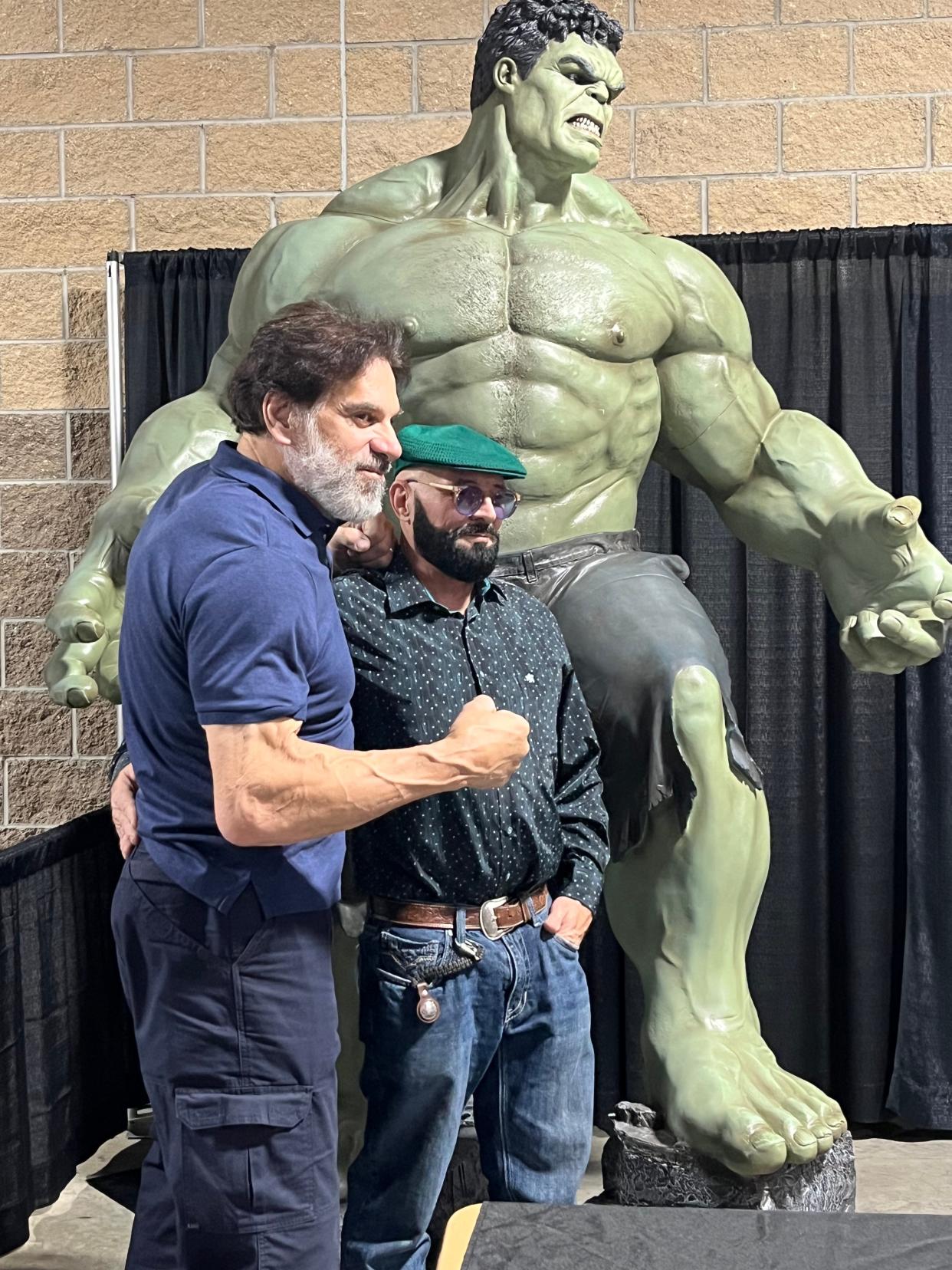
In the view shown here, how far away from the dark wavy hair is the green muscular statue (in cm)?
63

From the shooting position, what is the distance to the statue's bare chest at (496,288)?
2467 millimetres

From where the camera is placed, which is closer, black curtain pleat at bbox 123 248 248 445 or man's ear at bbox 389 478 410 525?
man's ear at bbox 389 478 410 525

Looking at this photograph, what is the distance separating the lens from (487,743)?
1.73m

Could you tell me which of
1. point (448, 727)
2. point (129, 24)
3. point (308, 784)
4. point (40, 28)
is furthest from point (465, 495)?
point (40, 28)

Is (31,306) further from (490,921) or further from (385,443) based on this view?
(490,921)

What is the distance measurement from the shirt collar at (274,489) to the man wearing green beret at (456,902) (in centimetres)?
23

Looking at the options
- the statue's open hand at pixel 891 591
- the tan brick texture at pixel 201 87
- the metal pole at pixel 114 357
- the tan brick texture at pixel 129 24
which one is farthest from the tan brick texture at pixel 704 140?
the statue's open hand at pixel 891 591

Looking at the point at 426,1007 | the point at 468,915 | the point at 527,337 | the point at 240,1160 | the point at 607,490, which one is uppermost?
the point at 527,337

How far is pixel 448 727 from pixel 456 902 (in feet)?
0.71

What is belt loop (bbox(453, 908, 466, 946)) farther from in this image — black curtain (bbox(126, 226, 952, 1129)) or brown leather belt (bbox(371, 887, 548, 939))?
black curtain (bbox(126, 226, 952, 1129))

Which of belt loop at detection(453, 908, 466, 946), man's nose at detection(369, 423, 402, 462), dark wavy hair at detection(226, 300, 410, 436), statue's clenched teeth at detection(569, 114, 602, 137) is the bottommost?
belt loop at detection(453, 908, 466, 946)

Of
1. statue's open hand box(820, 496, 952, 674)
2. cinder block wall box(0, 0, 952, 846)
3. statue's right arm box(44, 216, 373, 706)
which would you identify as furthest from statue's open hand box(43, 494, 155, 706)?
cinder block wall box(0, 0, 952, 846)

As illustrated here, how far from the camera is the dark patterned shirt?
2.00m

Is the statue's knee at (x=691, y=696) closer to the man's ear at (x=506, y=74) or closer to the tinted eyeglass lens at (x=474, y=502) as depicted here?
the tinted eyeglass lens at (x=474, y=502)
